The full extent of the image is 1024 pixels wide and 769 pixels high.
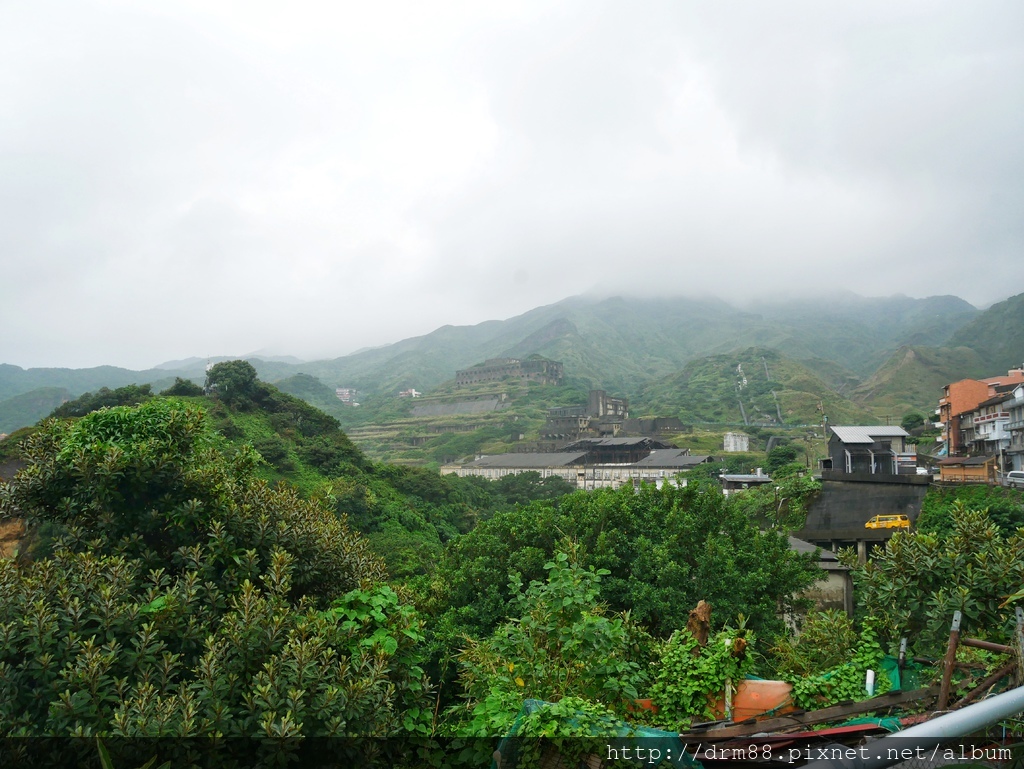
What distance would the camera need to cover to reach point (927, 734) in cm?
126

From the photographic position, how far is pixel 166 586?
16.1ft

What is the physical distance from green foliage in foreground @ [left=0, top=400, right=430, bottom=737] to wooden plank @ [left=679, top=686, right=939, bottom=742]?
213 cm

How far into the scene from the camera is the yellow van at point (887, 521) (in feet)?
76.3

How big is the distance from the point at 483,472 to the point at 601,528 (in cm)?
4462

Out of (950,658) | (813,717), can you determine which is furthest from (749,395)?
(950,658)

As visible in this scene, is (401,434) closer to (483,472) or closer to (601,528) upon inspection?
(483,472)

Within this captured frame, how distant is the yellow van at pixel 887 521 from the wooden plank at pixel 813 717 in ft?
70.8

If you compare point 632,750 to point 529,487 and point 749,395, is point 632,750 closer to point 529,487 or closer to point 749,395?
point 529,487

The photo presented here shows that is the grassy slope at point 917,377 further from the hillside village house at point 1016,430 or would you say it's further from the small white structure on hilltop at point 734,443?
the hillside village house at point 1016,430

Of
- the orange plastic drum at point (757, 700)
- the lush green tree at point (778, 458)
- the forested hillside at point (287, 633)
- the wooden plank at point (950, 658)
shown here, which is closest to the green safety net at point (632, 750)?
the forested hillside at point (287, 633)

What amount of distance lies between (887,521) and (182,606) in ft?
85.4

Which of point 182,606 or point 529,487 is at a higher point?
point 182,606

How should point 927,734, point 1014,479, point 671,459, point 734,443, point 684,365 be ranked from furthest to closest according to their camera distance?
point 684,365
point 734,443
point 671,459
point 1014,479
point 927,734

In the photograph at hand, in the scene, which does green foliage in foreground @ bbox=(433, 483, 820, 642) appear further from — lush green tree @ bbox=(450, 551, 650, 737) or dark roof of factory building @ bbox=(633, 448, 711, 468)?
dark roof of factory building @ bbox=(633, 448, 711, 468)
